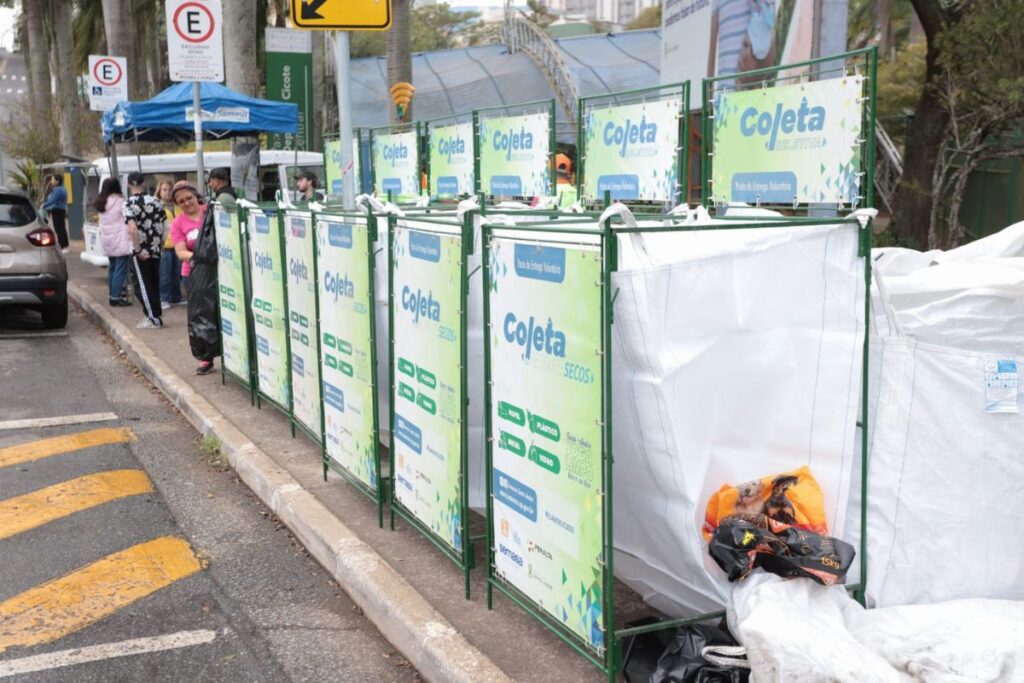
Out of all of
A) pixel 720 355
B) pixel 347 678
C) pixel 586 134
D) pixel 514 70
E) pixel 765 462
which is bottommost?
pixel 347 678

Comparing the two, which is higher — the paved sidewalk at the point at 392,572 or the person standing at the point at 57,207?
the person standing at the point at 57,207

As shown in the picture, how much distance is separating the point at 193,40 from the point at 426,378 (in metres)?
8.15

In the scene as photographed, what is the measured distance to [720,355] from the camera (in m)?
3.70

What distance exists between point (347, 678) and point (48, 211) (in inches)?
856

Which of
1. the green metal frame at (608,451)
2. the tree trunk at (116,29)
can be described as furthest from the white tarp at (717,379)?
the tree trunk at (116,29)

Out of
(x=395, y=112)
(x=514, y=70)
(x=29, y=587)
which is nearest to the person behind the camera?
(x=29, y=587)

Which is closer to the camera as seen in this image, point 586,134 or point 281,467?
point 281,467

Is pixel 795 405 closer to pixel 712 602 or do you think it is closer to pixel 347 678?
pixel 712 602

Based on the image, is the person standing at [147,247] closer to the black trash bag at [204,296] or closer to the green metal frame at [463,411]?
the black trash bag at [204,296]

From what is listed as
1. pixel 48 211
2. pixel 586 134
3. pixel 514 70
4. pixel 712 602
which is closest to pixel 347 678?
pixel 712 602

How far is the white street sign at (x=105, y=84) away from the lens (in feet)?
56.5

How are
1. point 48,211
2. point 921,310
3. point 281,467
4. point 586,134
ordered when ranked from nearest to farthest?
point 921,310, point 281,467, point 586,134, point 48,211

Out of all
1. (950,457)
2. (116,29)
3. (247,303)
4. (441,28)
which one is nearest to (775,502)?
(950,457)

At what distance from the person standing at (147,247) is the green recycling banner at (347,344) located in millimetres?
7107
